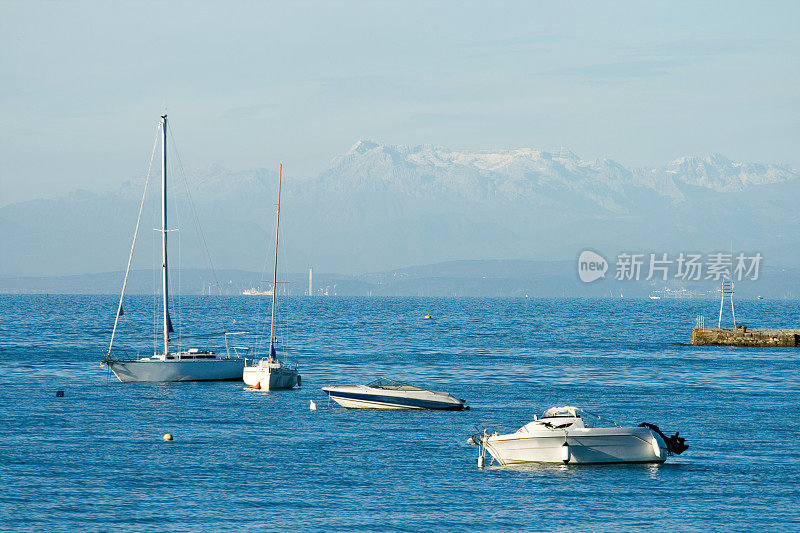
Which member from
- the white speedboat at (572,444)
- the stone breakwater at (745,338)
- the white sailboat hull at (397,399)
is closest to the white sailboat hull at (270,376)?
the white sailboat hull at (397,399)

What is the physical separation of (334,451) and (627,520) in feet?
59.9

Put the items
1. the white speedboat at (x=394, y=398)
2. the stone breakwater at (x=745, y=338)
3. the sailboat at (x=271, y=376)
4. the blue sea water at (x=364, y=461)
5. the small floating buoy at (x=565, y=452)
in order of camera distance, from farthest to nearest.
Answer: the stone breakwater at (x=745, y=338), the sailboat at (x=271, y=376), the white speedboat at (x=394, y=398), the small floating buoy at (x=565, y=452), the blue sea water at (x=364, y=461)

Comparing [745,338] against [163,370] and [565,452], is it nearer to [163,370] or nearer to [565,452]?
[163,370]

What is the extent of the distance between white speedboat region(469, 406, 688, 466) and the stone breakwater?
348 feet

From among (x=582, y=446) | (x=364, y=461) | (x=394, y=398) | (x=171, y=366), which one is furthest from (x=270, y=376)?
(x=582, y=446)

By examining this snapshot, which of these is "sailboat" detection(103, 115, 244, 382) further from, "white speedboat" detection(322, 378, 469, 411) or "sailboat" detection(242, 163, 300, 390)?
"white speedboat" detection(322, 378, 469, 411)

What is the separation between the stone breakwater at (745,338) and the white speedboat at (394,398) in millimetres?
90006

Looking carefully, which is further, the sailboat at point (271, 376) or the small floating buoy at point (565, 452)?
Answer: the sailboat at point (271, 376)

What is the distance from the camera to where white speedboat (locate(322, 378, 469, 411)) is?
7088 cm

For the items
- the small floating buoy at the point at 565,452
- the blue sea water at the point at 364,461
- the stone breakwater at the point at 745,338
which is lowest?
the blue sea water at the point at 364,461

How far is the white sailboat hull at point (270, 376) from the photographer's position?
83500 mm

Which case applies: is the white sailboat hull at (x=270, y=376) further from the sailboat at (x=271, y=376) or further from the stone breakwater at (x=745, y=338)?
the stone breakwater at (x=745, y=338)

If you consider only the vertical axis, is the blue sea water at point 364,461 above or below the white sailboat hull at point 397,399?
below

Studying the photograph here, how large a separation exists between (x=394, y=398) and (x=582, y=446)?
75.0 ft
